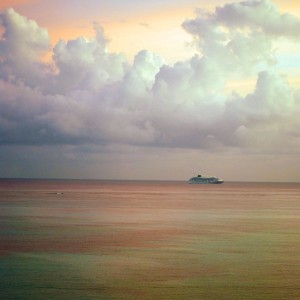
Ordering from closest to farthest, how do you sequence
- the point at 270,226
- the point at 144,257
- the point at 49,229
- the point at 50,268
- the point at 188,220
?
1. the point at 50,268
2. the point at 144,257
3. the point at 49,229
4. the point at 270,226
5. the point at 188,220

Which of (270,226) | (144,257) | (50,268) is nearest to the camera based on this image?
(50,268)

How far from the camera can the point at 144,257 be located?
4134cm

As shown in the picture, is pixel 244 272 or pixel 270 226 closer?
pixel 244 272

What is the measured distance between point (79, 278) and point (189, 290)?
6.96m

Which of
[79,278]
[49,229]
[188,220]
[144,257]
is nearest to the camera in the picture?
[79,278]

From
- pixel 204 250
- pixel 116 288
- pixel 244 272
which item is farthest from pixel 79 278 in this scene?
pixel 204 250

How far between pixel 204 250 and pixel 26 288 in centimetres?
1841

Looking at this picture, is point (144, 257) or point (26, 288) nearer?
point (26, 288)

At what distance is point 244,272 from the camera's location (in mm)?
35375

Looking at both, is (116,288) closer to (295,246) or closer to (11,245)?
(11,245)

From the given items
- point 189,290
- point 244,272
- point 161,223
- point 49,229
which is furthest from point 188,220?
point 189,290

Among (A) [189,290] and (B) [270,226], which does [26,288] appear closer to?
(A) [189,290]

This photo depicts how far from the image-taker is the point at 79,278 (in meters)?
33.4

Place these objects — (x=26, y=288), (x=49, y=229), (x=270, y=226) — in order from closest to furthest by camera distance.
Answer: (x=26, y=288), (x=49, y=229), (x=270, y=226)
